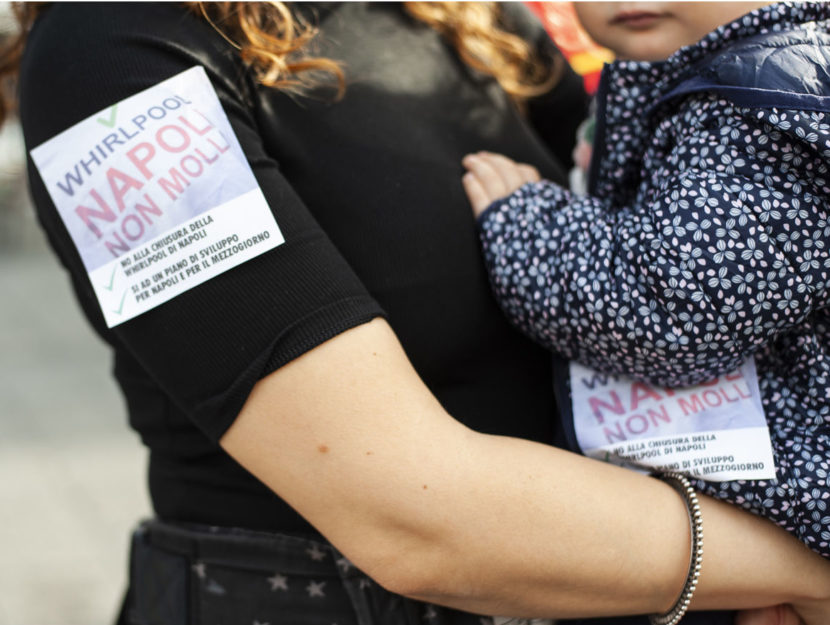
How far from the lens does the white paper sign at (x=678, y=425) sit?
1.12 meters

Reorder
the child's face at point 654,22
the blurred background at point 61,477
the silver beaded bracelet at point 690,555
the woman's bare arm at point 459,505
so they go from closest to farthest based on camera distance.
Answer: the woman's bare arm at point 459,505 → the silver beaded bracelet at point 690,555 → the child's face at point 654,22 → the blurred background at point 61,477

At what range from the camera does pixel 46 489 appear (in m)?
3.70

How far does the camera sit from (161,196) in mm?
979

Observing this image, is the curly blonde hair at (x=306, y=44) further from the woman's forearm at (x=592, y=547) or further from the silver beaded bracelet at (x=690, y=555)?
the silver beaded bracelet at (x=690, y=555)

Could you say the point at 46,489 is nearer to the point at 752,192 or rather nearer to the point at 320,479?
the point at 320,479

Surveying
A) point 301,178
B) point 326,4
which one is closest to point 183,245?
point 301,178

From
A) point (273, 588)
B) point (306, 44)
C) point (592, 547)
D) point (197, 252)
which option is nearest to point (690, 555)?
point (592, 547)

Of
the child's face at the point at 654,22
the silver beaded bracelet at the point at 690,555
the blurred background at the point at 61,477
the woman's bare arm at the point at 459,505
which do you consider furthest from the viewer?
the blurred background at the point at 61,477

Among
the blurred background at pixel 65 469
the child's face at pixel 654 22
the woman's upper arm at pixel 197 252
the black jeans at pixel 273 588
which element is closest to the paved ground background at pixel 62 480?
the blurred background at pixel 65 469

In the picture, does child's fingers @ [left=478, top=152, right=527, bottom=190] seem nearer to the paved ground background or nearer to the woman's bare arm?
the woman's bare arm

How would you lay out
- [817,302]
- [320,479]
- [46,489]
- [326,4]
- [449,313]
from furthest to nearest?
[46,489], [326,4], [449,313], [817,302], [320,479]

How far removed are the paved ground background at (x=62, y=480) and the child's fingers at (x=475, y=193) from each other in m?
2.55

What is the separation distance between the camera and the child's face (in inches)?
48.3

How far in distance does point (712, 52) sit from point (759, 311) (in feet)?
1.28
